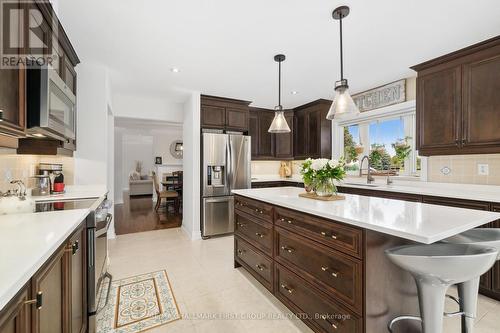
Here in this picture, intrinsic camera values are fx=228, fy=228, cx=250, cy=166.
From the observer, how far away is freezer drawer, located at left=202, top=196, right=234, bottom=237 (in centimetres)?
379

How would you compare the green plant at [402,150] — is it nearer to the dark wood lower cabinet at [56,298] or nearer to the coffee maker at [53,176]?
the dark wood lower cabinet at [56,298]

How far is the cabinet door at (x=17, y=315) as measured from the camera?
0.67m

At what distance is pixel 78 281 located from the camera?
1452 mm

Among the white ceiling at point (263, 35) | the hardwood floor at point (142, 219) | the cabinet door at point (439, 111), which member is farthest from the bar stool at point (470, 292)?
the hardwood floor at point (142, 219)

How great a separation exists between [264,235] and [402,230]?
4.13ft

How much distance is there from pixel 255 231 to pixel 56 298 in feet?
5.04

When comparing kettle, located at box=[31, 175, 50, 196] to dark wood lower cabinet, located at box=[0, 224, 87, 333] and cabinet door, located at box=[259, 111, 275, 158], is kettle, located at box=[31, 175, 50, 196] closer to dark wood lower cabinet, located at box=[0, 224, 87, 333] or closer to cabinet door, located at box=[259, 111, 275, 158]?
dark wood lower cabinet, located at box=[0, 224, 87, 333]

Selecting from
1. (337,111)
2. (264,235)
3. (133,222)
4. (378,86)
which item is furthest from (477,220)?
(133,222)

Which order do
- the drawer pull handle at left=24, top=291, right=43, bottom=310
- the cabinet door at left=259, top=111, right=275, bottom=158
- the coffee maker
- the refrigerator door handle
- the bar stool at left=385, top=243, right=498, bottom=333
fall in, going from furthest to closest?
the cabinet door at left=259, top=111, right=275, bottom=158 → the refrigerator door handle → the coffee maker → the bar stool at left=385, top=243, right=498, bottom=333 → the drawer pull handle at left=24, top=291, right=43, bottom=310

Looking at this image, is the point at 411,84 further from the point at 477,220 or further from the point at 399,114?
the point at 477,220

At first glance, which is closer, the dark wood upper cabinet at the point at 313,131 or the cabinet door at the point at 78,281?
the cabinet door at the point at 78,281

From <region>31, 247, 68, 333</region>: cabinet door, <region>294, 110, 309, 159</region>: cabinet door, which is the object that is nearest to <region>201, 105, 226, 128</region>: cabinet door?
<region>294, 110, 309, 159</region>: cabinet door

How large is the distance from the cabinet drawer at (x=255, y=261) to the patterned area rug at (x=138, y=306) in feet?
2.51

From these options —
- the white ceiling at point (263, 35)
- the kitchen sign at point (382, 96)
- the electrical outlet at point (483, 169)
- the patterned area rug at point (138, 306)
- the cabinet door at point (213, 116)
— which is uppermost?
the white ceiling at point (263, 35)
